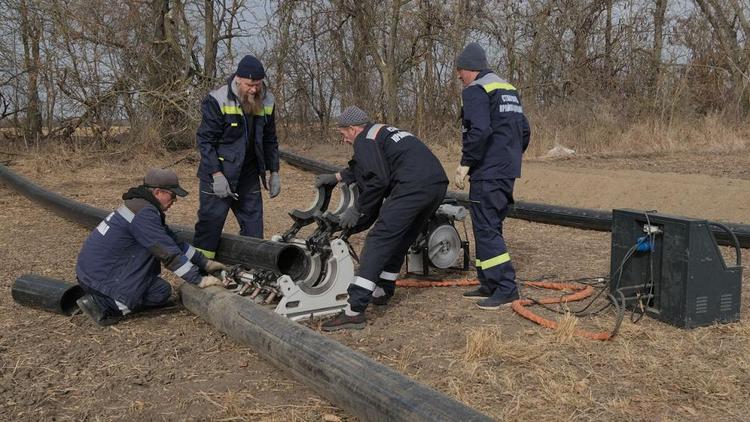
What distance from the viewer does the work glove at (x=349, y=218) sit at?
15.4 feet

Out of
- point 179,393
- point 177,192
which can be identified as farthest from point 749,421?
point 177,192

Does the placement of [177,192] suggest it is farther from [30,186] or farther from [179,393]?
[30,186]

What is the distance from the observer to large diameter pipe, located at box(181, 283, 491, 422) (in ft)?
8.91

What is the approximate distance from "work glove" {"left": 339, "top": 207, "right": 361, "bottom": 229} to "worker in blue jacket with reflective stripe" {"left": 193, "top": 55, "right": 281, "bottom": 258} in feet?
3.49

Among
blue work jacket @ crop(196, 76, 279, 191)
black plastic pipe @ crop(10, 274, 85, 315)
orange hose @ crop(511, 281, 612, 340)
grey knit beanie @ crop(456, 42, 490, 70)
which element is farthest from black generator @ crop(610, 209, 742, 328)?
black plastic pipe @ crop(10, 274, 85, 315)

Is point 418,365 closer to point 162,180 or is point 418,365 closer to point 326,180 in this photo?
point 326,180

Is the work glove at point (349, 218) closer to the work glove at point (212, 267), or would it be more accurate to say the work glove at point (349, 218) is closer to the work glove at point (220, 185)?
the work glove at point (212, 267)

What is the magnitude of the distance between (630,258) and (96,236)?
349 cm

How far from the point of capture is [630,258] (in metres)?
4.66

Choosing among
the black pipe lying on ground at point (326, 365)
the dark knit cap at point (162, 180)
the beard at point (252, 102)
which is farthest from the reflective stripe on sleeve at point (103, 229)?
the beard at point (252, 102)

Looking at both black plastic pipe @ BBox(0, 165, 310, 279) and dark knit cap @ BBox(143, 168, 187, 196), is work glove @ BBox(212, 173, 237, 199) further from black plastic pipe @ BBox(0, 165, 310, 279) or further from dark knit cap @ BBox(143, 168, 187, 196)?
dark knit cap @ BBox(143, 168, 187, 196)

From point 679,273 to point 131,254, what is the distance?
3.43 metres

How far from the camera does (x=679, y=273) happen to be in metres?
4.25

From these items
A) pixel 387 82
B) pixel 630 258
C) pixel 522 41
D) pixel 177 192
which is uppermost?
pixel 522 41
